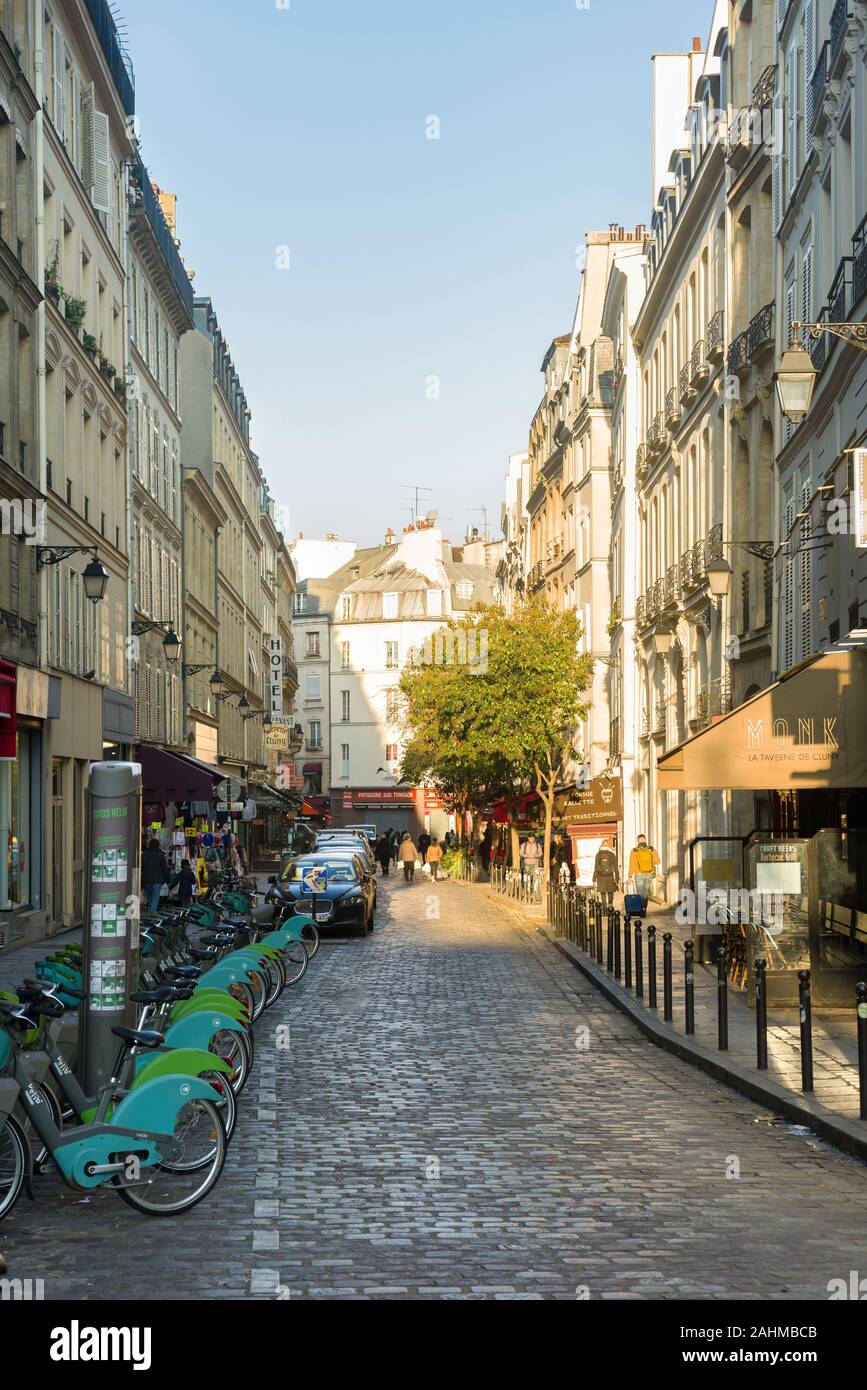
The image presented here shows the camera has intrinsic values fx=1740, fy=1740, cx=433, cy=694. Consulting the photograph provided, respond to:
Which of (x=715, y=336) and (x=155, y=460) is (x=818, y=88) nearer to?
(x=715, y=336)

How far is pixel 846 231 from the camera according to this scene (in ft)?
68.6

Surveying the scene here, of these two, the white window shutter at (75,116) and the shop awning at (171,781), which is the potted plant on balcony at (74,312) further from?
the shop awning at (171,781)

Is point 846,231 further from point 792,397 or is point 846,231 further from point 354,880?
point 354,880

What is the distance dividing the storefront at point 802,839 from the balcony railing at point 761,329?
10428mm

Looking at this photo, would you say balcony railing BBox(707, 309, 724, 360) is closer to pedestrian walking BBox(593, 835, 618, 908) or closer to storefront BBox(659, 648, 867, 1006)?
pedestrian walking BBox(593, 835, 618, 908)

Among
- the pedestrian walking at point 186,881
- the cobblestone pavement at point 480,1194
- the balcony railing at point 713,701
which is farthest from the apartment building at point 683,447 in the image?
the cobblestone pavement at point 480,1194

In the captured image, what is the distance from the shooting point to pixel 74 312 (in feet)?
101

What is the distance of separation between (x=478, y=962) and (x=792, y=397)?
12.0 metres

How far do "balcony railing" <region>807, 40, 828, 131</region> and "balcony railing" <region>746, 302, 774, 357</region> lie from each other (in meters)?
4.42

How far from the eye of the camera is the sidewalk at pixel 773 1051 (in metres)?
11.2

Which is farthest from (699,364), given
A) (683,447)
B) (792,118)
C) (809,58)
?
(809,58)

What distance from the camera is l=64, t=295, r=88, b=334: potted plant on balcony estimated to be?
30359mm

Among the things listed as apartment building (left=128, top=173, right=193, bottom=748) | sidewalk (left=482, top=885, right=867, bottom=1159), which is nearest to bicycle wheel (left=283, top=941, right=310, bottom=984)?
sidewalk (left=482, top=885, right=867, bottom=1159)

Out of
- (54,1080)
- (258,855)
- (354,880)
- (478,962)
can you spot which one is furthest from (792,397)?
(258,855)
